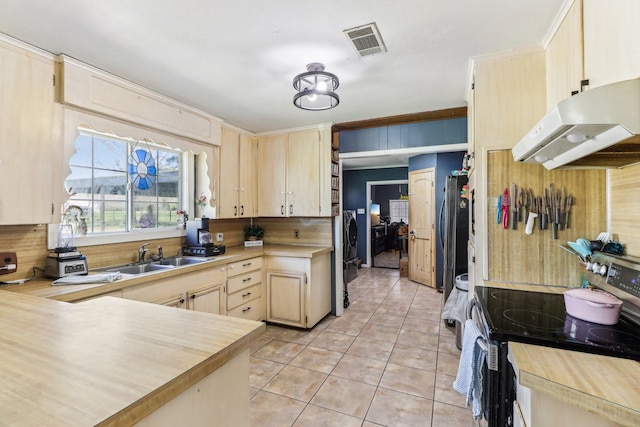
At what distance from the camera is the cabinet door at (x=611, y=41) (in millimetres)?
991

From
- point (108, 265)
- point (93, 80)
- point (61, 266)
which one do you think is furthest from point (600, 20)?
point (108, 265)

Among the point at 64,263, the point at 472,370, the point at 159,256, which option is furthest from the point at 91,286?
the point at 472,370

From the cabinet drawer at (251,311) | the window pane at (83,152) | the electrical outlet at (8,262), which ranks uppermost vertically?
Result: the window pane at (83,152)

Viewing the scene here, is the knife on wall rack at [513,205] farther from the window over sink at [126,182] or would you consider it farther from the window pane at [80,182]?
the window pane at [80,182]

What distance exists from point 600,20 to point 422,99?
5.20ft

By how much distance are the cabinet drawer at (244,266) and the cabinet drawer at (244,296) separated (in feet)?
0.67

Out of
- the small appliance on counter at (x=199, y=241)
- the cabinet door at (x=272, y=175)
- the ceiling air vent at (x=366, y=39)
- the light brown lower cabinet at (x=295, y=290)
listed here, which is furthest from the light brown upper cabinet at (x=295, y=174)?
the ceiling air vent at (x=366, y=39)

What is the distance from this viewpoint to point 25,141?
181 cm

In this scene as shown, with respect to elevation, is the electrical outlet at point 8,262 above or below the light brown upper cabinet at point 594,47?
below

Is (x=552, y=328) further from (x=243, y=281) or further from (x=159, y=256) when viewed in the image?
(x=159, y=256)

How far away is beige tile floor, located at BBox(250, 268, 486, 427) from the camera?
194 centimetres

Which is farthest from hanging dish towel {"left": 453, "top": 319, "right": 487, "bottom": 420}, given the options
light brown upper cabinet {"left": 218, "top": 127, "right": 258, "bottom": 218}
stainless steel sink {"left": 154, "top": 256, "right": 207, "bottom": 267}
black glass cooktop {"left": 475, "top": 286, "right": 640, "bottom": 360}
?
light brown upper cabinet {"left": 218, "top": 127, "right": 258, "bottom": 218}

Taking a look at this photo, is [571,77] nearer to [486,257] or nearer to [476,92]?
[476,92]

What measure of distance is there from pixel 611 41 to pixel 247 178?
3.32m
